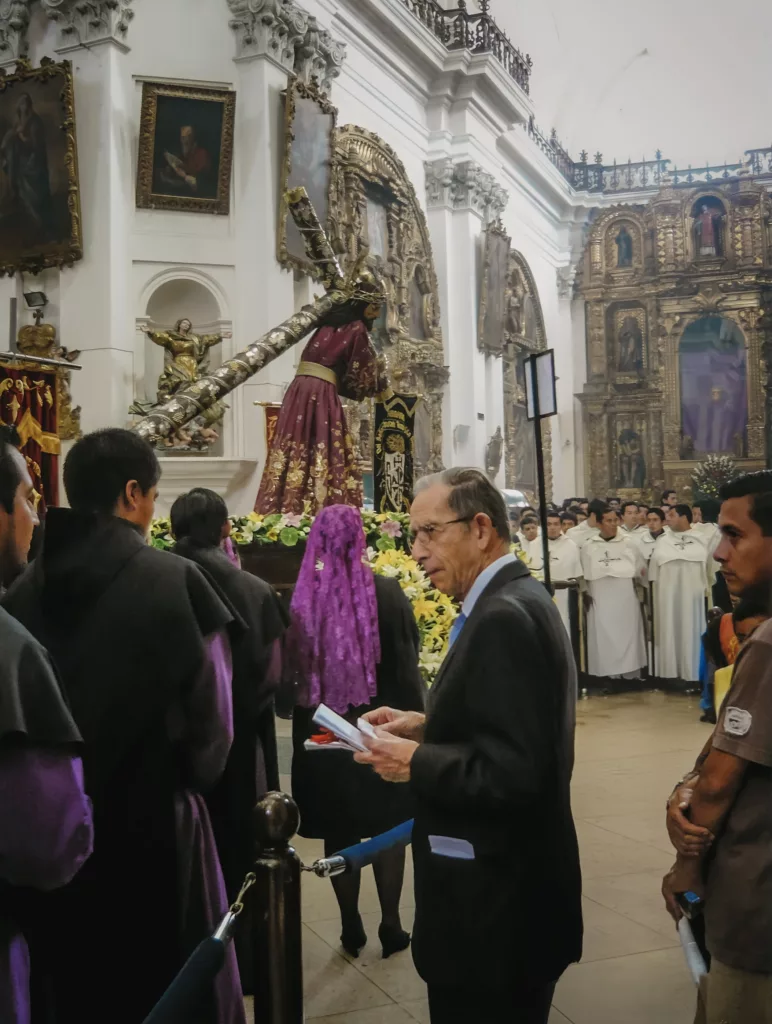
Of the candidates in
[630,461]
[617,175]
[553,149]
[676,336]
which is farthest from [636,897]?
[617,175]

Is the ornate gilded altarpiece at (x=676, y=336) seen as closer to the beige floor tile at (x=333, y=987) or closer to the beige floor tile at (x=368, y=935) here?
the beige floor tile at (x=368, y=935)

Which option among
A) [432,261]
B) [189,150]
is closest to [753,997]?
[189,150]

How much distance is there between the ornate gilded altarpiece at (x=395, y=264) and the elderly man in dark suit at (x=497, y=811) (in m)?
10.4

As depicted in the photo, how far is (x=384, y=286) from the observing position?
13.9 metres

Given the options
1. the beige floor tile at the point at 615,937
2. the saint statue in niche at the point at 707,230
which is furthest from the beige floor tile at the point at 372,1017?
the saint statue in niche at the point at 707,230

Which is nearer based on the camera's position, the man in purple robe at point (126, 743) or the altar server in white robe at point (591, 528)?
the man in purple robe at point (126, 743)

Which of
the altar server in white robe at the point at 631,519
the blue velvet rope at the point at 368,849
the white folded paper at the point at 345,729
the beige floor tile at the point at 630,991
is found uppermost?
the altar server in white robe at the point at 631,519

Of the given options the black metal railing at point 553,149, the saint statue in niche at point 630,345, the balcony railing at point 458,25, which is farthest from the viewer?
the saint statue in niche at point 630,345

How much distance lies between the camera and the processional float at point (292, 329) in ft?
22.6

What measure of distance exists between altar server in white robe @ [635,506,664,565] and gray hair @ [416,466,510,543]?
28.6ft

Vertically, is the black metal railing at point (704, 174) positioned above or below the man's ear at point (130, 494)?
above

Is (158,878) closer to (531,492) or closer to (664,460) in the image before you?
(531,492)

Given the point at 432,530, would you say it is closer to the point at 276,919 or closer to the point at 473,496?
the point at 473,496

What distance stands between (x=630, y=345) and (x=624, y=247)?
2.32m
